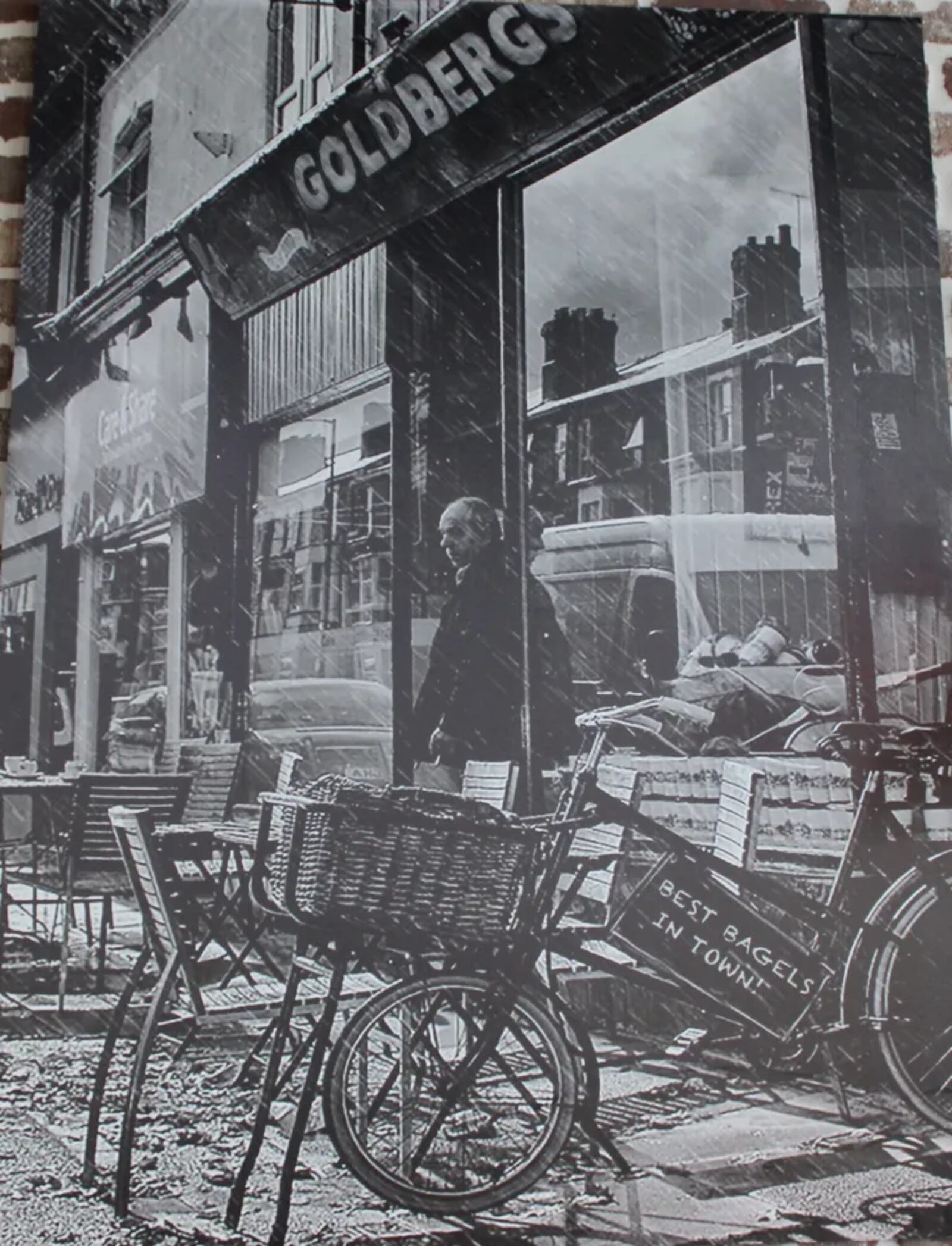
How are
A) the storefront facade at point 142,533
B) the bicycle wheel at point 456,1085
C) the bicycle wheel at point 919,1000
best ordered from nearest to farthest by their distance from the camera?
the bicycle wheel at point 456,1085 < the bicycle wheel at point 919,1000 < the storefront facade at point 142,533

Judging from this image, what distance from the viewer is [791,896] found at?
9.05ft

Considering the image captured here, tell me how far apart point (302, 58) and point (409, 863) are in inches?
89.2

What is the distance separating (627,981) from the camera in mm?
2717

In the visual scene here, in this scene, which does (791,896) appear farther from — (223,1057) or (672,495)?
(223,1057)

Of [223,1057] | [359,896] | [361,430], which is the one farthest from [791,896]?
[361,430]

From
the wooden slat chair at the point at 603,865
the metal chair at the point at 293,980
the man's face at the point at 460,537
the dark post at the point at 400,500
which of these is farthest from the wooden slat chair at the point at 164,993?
the man's face at the point at 460,537

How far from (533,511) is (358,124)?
1.20 metres

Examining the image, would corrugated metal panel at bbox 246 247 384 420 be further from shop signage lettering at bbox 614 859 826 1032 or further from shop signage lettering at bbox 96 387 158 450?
shop signage lettering at bbox 614 859 826 1032

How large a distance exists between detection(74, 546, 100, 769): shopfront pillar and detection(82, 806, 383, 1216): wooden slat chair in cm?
31

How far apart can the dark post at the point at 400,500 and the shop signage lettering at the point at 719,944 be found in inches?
28.4

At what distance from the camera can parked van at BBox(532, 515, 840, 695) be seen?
2.84m

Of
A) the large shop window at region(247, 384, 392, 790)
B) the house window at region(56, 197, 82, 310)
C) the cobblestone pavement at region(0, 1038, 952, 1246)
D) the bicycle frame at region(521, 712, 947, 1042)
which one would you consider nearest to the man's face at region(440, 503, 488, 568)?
the large shop window at region(247, 384, 392, 790)

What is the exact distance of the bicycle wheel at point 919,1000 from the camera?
267 centimetres

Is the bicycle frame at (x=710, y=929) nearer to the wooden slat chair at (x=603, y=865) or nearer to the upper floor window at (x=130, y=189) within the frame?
the wooden slat chair at (x=603, y=865)
